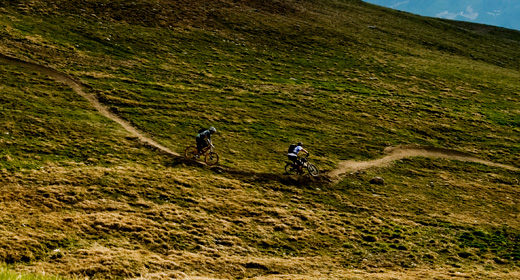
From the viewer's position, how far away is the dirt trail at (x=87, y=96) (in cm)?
3616

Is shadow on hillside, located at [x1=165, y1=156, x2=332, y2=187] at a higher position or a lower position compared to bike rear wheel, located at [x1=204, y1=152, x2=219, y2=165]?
lower

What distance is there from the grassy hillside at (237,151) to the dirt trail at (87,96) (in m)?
0.78

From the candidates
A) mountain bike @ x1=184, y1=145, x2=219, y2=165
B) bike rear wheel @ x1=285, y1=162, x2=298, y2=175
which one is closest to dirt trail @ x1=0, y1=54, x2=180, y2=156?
mountain bike @ x1=184, y1=145, x2=219, y2=165

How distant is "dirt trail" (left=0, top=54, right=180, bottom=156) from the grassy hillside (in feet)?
2.57

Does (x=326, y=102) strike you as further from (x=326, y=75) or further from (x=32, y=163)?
(x=32, y=163)

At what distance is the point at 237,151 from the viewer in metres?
37.5

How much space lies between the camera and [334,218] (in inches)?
1118

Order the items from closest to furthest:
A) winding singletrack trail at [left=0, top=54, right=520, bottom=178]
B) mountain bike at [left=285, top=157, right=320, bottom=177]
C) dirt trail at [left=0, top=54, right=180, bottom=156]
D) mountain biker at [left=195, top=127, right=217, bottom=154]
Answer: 1. mountain biker at [left=195, top=127, right=217, bottom=154]
2. mountain bike at [left=285, top=157, right=320, bottom=177]
3. dirt trail at [left=0, top=54, right=180, bottom=156]
4. winding singletrack trail at [left=0, top=54, right=520, bottom=178]

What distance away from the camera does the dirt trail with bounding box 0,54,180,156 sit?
36156 mm

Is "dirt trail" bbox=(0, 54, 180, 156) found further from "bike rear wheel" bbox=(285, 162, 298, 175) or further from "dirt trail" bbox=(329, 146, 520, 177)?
"dirt trail" bbox=(329, 146, 520, 177)

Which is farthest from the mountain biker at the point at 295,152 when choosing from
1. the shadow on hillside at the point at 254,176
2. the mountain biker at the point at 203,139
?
the mountain biker at the point at 203,139

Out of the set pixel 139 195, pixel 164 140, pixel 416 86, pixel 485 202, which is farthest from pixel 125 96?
pixel 416 86

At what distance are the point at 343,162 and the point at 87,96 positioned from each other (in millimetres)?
28298

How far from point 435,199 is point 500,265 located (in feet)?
32.3
